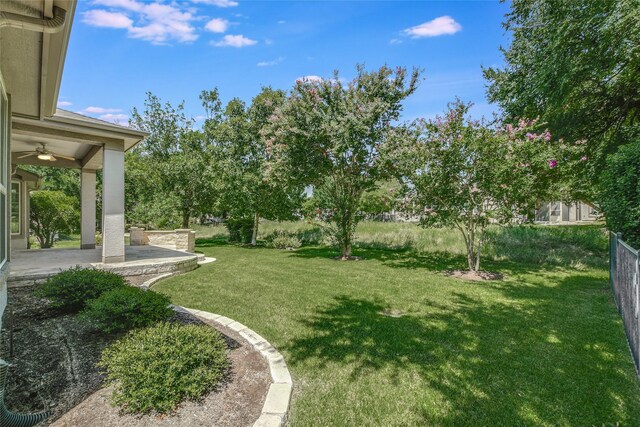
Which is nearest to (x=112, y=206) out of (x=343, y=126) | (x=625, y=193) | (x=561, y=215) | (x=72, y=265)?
(x=72, y=265)

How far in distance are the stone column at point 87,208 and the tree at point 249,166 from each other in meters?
5.91

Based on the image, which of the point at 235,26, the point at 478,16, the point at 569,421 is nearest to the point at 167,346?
the point at 569,421

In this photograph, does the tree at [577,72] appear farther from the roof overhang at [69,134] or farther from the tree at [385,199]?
the roof overhang at [69,134]

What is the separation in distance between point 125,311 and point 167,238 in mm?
9852

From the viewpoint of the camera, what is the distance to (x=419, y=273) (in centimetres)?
881

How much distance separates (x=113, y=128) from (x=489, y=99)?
43.4ft

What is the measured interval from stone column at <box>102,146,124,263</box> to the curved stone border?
443 cm

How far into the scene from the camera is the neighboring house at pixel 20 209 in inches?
397

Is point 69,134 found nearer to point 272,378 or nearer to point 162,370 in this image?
point 162,370

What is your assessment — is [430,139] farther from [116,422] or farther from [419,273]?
[116,422]

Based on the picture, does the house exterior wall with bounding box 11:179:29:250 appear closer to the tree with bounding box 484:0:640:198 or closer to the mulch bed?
the mulch bed

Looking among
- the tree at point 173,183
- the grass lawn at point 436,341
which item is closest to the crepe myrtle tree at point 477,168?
the grass lawn at point 436,341

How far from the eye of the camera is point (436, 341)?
408cm

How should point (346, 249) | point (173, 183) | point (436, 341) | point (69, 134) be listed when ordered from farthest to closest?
point (173, 183) → point (346, 249) → point (69, 134) → point (436, 341)
